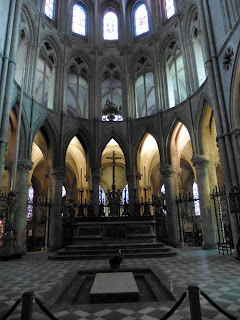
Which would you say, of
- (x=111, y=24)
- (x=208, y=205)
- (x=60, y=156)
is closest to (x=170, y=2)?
(x=111, y=24)

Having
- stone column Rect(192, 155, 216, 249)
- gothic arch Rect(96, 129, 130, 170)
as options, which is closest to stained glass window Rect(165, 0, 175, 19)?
gothic arch Rect(96, 129, 130, 170)

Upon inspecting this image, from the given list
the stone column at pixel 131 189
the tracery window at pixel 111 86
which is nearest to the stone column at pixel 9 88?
the tracery window at pixel 111 86

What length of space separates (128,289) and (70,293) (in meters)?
1.29

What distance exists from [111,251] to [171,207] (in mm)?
6900

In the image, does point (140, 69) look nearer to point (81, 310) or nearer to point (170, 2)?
point (170, 2)

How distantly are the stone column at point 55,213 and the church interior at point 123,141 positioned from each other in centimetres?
7

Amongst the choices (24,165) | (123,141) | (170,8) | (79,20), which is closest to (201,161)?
(123,141)

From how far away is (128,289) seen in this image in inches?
190

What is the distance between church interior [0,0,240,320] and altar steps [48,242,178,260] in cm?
6

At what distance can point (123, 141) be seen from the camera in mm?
20094

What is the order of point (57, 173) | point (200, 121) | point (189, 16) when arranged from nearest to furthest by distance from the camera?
point (200, 121)
point (189, 16)
point (57, 173)

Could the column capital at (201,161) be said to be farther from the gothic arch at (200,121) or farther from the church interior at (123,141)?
the gothic arch at (200,121)

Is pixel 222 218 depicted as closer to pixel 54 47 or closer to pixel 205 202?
pixel 205 202

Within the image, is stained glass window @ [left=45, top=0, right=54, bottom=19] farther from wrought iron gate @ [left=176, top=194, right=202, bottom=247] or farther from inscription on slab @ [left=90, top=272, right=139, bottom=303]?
inscription on slab @ [left=90, top=272, right=139, bottom=303]
